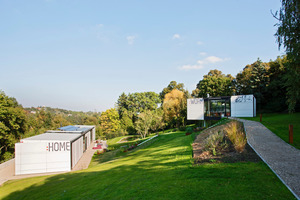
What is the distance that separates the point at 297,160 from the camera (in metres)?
5.52

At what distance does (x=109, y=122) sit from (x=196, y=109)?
24.0 metres

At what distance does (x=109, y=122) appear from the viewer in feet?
137

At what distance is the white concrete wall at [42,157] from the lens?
44.0ft

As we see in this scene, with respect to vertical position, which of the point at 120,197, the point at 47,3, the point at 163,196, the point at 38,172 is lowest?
the point at 38,172

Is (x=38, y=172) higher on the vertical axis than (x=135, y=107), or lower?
lower

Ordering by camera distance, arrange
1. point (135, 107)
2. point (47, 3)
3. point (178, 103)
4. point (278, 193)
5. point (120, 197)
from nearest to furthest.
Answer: point (278, 193) → point (120, 197) → point (47, 3) → point (178, 103) → point (135, 107)

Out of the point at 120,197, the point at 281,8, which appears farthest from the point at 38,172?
the point at 281,8

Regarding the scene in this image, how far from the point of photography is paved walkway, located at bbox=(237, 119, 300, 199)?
4173 mm

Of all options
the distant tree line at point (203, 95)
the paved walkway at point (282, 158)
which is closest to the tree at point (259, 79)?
the distant tree line at point (203, 95)

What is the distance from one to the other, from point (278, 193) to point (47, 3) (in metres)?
17.9

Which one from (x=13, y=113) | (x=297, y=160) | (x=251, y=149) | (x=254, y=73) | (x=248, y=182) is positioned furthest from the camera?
(x=254, y=73)

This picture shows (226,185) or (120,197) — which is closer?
(226,185)

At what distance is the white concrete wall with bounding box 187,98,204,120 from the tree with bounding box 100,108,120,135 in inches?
861

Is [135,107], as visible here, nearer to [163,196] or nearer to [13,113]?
[13,113]
